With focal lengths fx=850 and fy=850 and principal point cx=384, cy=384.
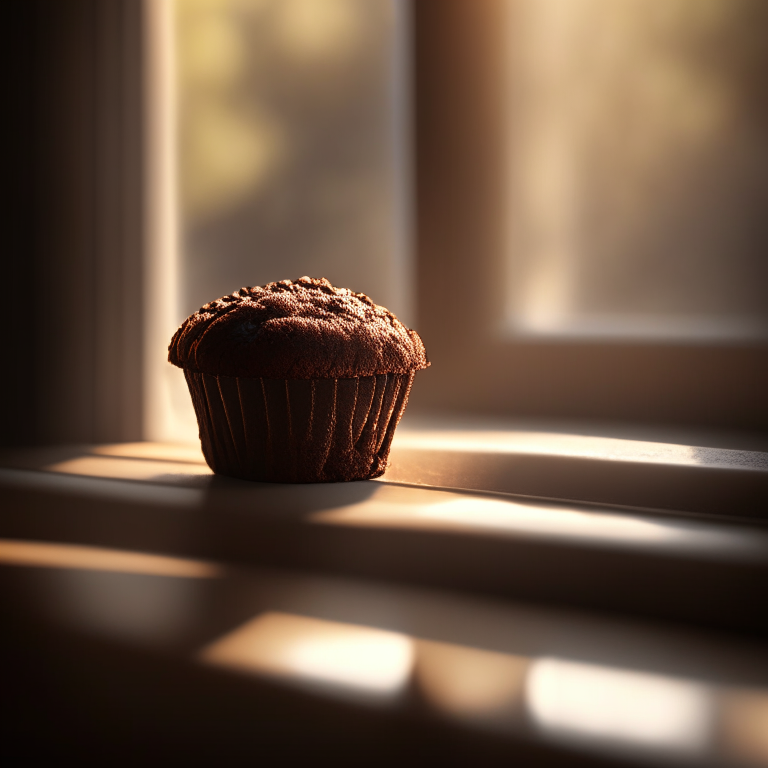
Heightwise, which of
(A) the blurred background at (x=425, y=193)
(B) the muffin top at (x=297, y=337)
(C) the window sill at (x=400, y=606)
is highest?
(A) the blurred background at (x=425, y=193)

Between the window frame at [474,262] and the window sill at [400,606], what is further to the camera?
the window frame at [474,262]

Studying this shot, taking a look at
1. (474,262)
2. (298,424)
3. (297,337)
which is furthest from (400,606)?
(474,262)

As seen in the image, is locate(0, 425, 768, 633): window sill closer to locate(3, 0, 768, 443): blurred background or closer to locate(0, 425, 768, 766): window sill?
locate(0, 425, 768, 766): window sill

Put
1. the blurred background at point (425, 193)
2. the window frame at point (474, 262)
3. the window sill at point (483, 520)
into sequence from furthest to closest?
the window frame at point (474, 262), the blurred background at point (425, 193), the window sill at point (483, 520)

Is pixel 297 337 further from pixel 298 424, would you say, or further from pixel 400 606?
pixel 400 606

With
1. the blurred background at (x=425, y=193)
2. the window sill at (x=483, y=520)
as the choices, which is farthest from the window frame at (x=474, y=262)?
the window sill at (x=483, y=520)

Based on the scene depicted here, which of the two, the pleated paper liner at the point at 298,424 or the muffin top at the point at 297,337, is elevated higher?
the muffin top at the point at 297,337

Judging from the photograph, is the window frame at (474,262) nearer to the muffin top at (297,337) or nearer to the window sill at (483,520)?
the window sill at (483,520)
